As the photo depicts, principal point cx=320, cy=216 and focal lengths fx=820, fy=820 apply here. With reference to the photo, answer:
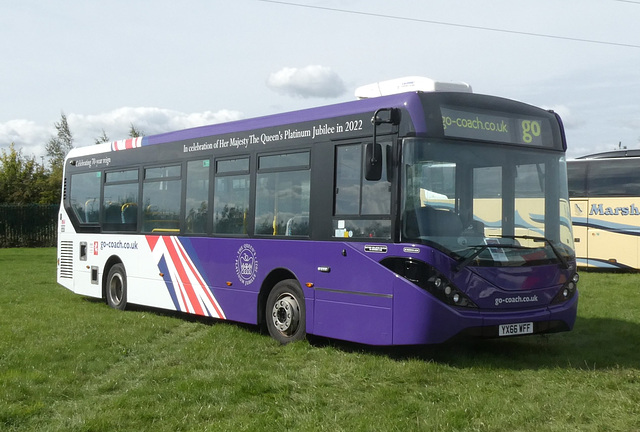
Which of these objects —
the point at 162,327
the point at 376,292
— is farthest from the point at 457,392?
the point at 162,327

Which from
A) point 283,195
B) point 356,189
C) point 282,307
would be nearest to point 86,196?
point 283,195

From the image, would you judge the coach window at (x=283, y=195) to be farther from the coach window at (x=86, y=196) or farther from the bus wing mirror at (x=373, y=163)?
the coach window at (x=86, y=196)

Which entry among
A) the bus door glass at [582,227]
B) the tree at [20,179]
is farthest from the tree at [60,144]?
the bus door glass at [582,227]

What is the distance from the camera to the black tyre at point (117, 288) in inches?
608

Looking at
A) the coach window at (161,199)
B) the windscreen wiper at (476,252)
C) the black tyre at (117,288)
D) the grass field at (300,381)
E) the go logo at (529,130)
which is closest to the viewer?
the grass field at (300,381)

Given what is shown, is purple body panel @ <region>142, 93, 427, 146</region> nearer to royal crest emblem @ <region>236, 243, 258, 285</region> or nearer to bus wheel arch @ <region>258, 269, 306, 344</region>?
royal crest emblem @ <region>236, 243, 258, 285</region>

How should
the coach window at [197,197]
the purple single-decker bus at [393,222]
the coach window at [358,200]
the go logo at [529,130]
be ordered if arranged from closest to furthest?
the purple single-decker bus at [393,222], the coach window at [358,200], the go logo at [529,130], the coach window at [197,197]

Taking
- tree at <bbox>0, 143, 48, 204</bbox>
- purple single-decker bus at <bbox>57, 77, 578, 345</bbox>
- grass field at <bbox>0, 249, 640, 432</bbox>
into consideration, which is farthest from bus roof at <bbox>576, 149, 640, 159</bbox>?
tree at <bbox>0, 143, 48, 204</bbox>

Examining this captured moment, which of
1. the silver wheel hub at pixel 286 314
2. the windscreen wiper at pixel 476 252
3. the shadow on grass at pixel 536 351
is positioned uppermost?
the windscreen wiper at pixel 476 252

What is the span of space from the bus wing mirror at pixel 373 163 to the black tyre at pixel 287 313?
233 centimetres

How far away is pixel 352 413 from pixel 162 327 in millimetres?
6141

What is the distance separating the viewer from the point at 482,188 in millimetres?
9633

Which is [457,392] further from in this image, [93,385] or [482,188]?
[93,385]

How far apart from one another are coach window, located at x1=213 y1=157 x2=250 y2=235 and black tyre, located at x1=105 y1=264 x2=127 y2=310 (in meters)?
3.60
